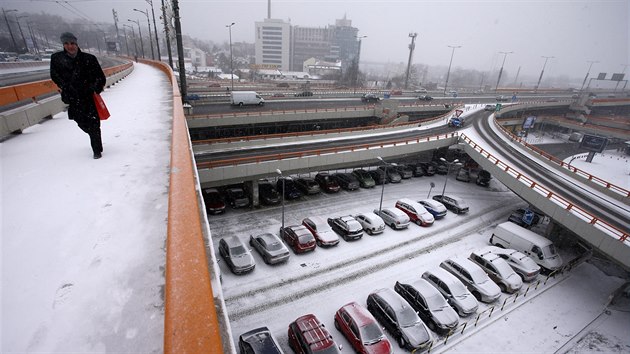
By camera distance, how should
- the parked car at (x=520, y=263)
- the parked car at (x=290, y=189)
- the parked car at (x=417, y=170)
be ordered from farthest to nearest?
1. the parked car at (x=417, y=170)
2. the parked car at (x=290, y=189)
3. the parked car at (x=520, y=263)

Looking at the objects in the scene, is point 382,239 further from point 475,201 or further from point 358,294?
point 475,201

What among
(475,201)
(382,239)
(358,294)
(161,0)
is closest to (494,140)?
(475,201)

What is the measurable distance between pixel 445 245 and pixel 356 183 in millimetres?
9034

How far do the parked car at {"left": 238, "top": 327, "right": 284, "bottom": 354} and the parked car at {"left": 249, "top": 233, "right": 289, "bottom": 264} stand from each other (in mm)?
4871

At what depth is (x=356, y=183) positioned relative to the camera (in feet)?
82.3

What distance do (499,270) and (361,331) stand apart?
912cm

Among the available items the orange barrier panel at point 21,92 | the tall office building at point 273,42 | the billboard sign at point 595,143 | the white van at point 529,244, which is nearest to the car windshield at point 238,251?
the orange barrier panel at point 21,92

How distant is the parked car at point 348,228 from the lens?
1794 centimetres

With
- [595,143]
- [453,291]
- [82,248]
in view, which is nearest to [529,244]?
[453,291]

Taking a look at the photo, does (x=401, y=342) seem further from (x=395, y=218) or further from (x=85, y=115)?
(x=85, y=115)

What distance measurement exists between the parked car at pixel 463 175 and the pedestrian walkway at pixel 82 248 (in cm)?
2906

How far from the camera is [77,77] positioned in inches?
202

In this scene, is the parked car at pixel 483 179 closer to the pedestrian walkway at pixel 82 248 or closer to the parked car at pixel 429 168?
the parked car at pixel 429 168

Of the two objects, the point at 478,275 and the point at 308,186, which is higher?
the point at 308,186
